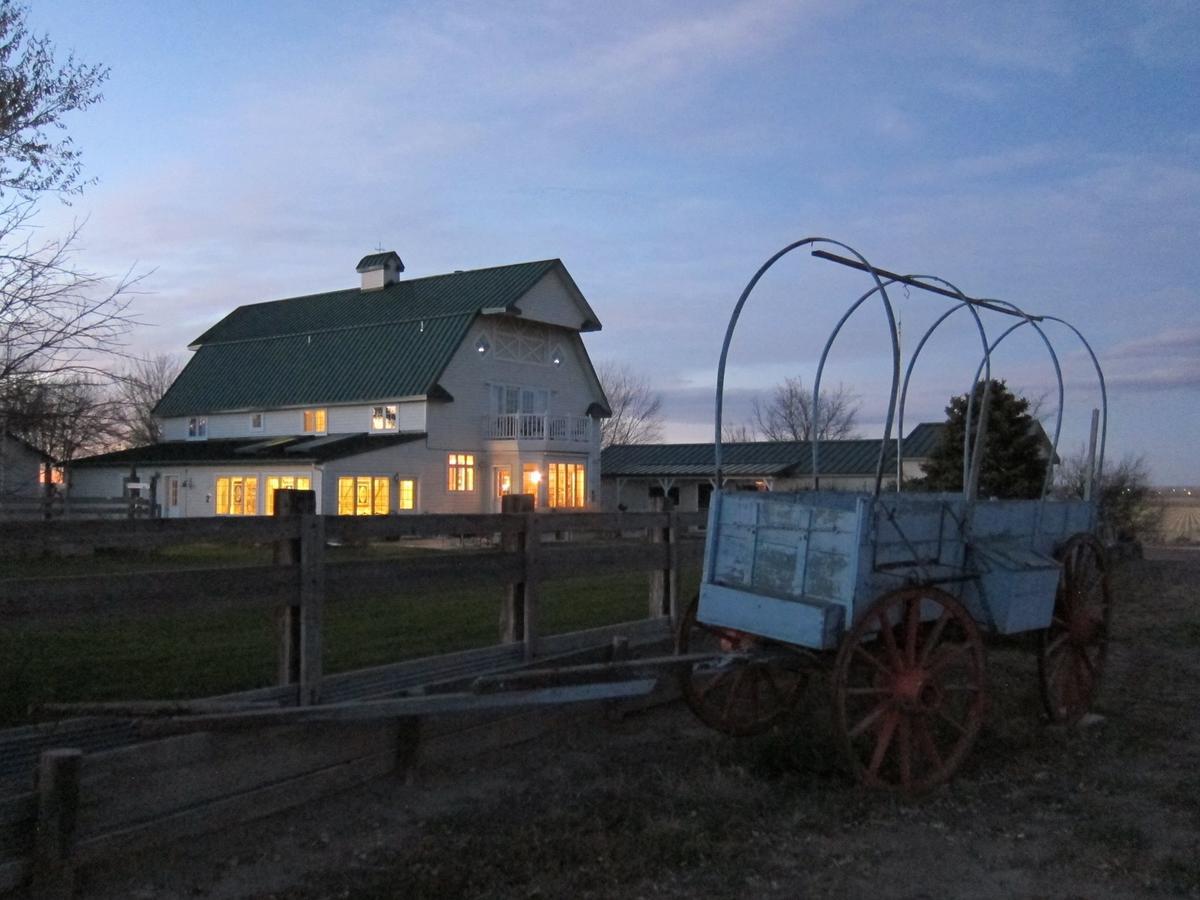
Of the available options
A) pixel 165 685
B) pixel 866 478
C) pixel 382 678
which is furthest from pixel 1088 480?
pixel 866 478

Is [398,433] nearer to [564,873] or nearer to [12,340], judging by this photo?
[12,340]

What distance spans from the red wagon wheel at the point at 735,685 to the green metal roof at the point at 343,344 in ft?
85.2

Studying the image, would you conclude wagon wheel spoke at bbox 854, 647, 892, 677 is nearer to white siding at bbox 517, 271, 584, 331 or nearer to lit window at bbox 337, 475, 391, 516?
lit window at bbox 337, 475, 391, 516

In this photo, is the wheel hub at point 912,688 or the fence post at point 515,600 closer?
the wheel hub at point 912,688

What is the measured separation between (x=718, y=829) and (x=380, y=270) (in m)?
37.1

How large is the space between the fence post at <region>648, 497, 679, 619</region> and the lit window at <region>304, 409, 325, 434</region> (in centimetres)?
2775

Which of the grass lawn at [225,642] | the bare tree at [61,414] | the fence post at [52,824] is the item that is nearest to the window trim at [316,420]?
the grass lawn at [225,642]

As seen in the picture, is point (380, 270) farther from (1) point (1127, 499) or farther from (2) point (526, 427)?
(1) point (1127, 499)

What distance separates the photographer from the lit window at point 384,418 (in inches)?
1331

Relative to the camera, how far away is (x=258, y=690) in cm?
576

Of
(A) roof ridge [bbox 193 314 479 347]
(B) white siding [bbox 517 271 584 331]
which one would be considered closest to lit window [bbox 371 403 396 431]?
(A) roof ridge [bbox 193 314 479 347]

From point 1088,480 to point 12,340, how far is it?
→ 323 inches

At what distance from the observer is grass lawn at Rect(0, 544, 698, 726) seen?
7.03 m

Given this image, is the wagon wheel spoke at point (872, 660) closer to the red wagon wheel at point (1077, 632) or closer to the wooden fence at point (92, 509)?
the red wagon wheel at point (1077, 632)
